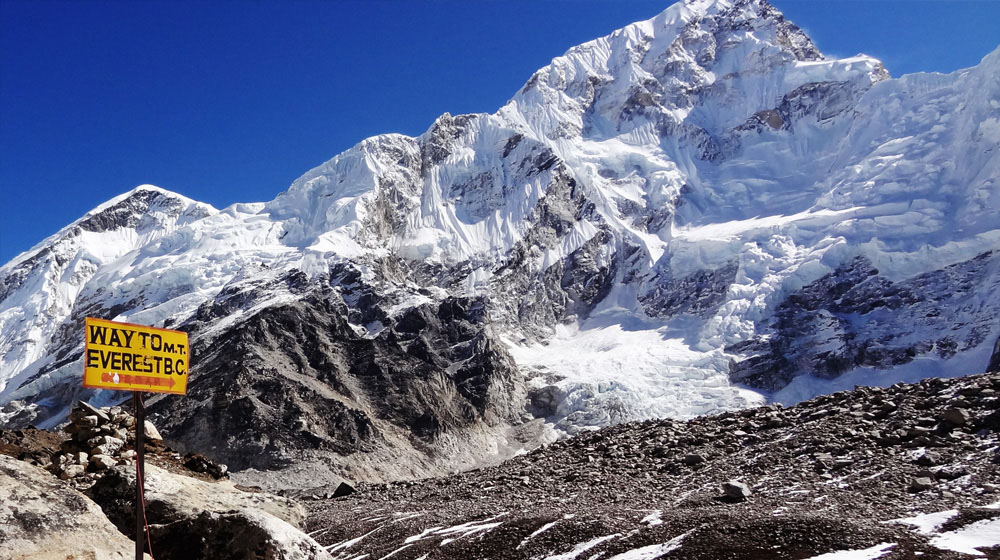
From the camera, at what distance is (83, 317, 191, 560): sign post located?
1061cm

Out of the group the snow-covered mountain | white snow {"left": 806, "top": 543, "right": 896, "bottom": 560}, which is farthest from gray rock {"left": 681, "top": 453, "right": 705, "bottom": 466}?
the snow-covered mountain

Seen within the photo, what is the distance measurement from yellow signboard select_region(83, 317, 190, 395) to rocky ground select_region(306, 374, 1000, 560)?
24.8 ft

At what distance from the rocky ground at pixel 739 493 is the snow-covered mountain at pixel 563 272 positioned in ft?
233

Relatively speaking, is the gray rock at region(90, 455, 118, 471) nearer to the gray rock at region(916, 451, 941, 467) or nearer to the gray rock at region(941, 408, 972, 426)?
the gray rock at region(916, 451, 941, 467)

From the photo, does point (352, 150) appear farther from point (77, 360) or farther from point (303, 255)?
point (77, 360)

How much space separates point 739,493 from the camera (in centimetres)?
1772

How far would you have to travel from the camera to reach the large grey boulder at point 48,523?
33.6ft

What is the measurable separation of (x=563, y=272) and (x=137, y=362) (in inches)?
6063

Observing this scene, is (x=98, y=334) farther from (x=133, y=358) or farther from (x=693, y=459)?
(x=693, y=459)

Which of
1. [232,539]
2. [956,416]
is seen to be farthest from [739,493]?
[232,539]

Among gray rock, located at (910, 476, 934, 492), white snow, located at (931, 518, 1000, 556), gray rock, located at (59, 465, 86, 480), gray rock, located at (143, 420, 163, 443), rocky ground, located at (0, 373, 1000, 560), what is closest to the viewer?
white snow, located at (931, 518, 1000, 556)

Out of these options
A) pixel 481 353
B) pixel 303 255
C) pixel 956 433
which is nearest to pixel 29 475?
pixel 956 433

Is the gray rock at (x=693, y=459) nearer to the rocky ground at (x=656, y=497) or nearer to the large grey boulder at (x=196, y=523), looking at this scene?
the rocky ground at (x=656, y=497)

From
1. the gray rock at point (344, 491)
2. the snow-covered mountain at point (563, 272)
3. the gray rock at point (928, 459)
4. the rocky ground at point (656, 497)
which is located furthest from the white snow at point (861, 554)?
the snow-covered mountain at point (563, 272)
